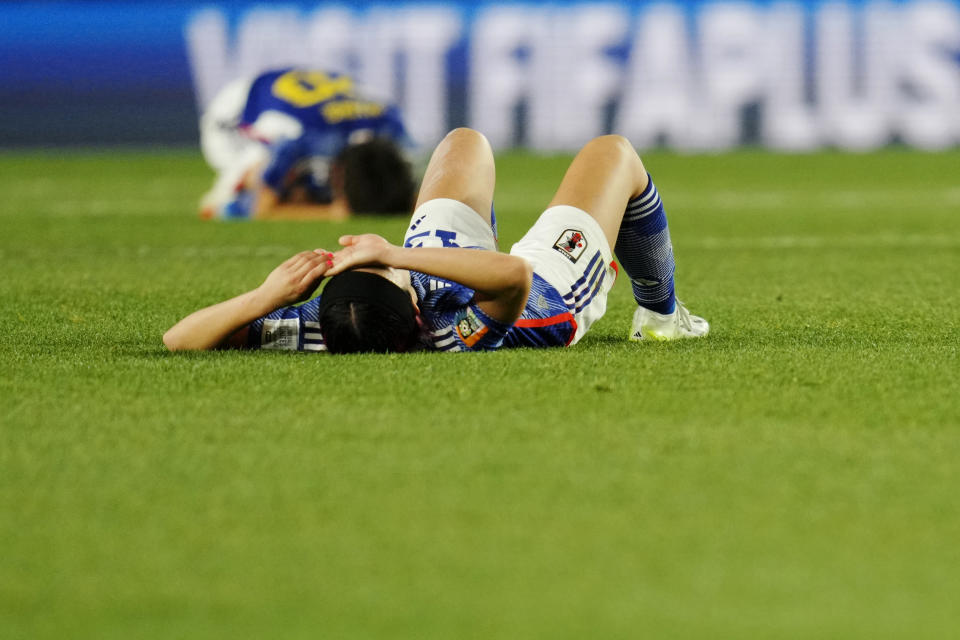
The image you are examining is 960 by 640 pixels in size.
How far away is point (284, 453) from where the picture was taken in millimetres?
2346

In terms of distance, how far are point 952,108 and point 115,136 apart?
355 inches

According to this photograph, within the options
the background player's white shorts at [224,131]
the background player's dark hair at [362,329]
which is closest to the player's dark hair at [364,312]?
the background player's dark hair at [362,329]

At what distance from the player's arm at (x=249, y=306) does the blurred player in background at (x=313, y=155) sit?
191 inches

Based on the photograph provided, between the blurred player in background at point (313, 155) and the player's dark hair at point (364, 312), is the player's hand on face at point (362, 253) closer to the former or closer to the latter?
the player's dark hair at point (364, 312)

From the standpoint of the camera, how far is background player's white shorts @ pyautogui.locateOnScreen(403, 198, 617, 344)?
3.25 m

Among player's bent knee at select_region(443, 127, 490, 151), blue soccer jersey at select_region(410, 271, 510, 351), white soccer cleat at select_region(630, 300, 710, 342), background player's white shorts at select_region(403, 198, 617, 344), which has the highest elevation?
player's bent knee at select_region(443, 127, 490, 151)

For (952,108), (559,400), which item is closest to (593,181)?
(559,400)

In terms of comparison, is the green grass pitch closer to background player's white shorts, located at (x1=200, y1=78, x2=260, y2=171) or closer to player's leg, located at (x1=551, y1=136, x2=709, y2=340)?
player's leg, located at (x1=551, y1=136, x2=709, y2=340)

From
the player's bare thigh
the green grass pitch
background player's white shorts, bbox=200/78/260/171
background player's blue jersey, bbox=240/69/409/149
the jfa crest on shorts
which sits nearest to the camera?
the green grass pitch

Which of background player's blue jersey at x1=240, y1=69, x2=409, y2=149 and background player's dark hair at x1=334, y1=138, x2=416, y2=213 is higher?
background player's blue jersey at x1=240, y1=69, x2=409, y2=149

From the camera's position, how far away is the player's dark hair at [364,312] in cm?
301

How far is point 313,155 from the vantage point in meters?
8.39

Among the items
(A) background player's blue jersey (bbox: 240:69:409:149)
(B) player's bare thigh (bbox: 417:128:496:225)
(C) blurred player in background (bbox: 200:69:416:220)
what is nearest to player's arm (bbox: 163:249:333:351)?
(B) player's bare thigh (bbox: 417:128:496:225)

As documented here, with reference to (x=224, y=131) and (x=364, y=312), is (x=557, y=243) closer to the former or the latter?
(x=364, y=312)
